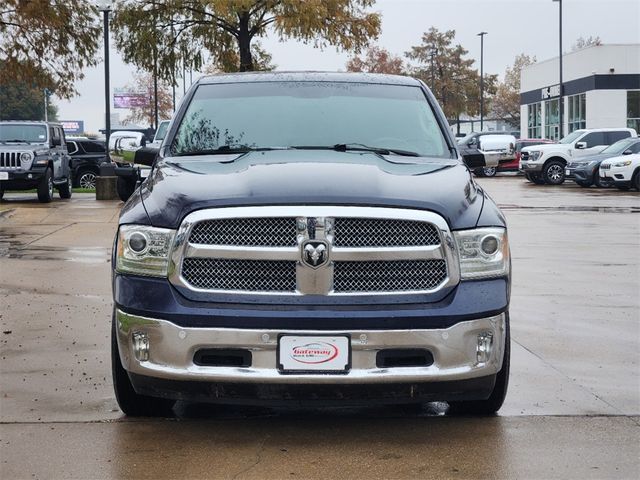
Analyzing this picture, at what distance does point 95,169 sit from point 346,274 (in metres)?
29.5

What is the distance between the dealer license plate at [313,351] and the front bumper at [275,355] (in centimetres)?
2

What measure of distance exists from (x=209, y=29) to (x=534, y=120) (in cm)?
4066

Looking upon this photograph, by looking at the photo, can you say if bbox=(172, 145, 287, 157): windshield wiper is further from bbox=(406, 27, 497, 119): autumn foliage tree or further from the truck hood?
bbox=(406, 27, 497, 119): autumn foliage tree

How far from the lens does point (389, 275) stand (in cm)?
469

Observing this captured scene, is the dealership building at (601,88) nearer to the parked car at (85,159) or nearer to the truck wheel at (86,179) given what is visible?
the truck wheel at (86,179)

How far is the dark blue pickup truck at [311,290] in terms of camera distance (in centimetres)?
457

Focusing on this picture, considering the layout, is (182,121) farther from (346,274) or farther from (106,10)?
(106,10)

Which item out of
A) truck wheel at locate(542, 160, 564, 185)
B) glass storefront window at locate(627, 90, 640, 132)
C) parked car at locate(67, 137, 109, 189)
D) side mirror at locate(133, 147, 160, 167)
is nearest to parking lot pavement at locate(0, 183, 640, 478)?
side mirror at locate(133, 147, 160, 167)

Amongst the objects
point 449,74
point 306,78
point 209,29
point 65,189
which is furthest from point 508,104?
point 306,78

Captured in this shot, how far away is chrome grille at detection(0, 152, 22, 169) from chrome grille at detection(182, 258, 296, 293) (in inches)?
785

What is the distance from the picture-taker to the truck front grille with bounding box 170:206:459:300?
4617 mm

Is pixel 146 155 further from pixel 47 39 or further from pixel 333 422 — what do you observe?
pixel 47 39

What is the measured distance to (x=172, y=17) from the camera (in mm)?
38812

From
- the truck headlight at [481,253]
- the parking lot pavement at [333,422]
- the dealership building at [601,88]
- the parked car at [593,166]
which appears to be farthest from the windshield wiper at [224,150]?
the dealership building at [601,88]
